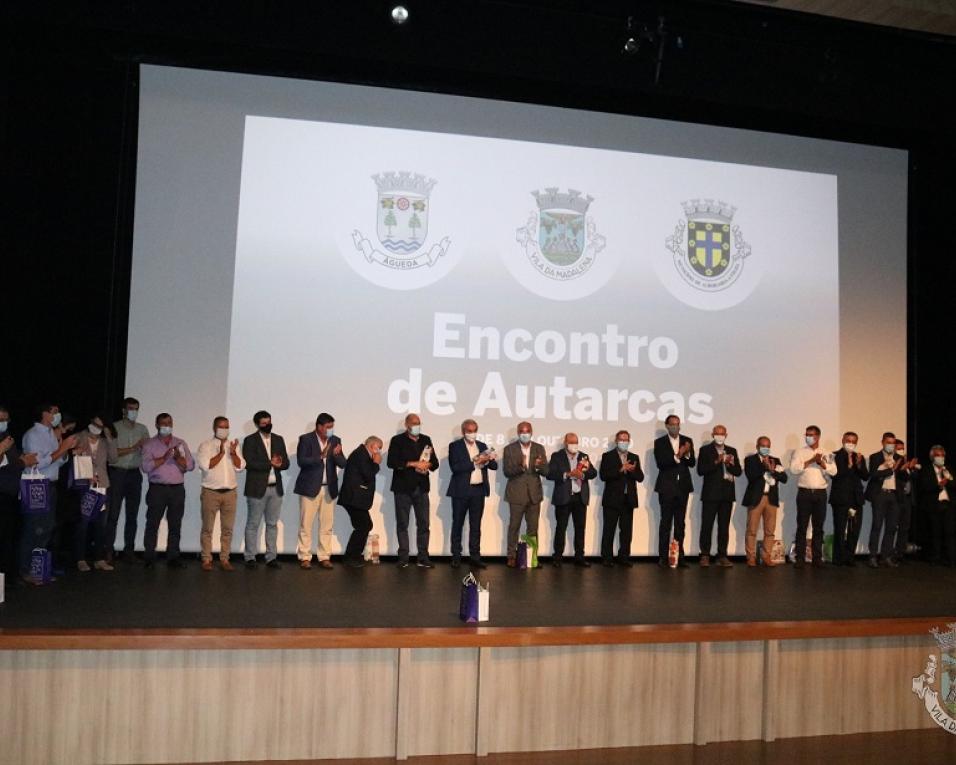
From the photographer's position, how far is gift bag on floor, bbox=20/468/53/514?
6.21 m

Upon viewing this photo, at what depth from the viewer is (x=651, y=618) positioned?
553 centimetres

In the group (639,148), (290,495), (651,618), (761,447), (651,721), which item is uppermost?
(639,148)

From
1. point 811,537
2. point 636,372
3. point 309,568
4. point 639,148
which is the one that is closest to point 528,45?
point 639,148

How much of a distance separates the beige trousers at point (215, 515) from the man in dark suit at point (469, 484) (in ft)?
5.85

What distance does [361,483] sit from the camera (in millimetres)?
7395

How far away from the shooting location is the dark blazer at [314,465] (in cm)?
735

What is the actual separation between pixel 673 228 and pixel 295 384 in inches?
148

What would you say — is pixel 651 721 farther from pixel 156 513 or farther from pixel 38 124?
pixel 38 124

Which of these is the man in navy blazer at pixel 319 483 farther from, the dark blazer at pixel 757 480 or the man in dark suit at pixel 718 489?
the dark blazer at pixel 757 480

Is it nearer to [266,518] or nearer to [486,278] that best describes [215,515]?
[266,518]
